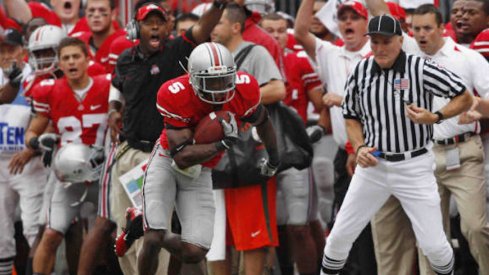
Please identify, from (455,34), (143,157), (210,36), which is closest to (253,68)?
(210,36)

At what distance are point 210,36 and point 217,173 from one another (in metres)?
0.98

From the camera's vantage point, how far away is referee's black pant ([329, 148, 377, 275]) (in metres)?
8.87

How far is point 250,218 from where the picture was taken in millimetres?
8609

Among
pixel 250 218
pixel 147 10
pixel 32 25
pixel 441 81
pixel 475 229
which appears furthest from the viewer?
pixel 32 25

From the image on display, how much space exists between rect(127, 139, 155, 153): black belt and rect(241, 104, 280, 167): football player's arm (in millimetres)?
994

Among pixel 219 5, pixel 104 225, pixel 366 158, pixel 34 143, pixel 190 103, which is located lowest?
pixel 104 225

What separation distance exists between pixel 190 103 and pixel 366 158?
45.6 inches

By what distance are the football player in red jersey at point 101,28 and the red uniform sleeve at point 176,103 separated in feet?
8.46

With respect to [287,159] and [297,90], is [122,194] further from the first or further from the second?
[297,90]

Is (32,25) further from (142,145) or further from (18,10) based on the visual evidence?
(142,145)

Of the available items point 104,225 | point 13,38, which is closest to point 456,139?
point 104,225

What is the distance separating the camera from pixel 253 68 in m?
8.62

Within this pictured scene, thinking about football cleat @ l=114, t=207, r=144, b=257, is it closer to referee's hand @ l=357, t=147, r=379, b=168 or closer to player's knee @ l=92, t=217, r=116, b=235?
player's knee @ l=92, t=217, r=116, b=235

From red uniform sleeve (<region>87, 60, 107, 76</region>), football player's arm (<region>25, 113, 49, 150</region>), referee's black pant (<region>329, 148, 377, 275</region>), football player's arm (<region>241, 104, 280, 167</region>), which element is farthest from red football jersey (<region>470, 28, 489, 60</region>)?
football player's arm (<region>25, 113, 49, 150</region>)
